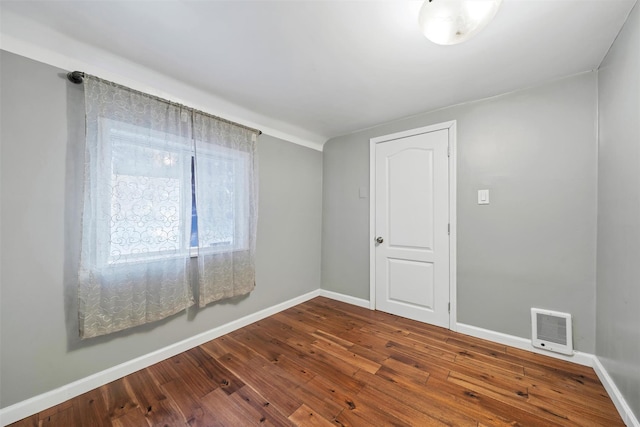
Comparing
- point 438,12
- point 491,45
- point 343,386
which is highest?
point 491,45

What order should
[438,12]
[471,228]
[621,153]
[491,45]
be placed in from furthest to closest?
[471,228] → [491,45] → [621,153] → [438,12]

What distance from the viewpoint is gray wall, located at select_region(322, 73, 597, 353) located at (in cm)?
187

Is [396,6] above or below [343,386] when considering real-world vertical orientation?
above

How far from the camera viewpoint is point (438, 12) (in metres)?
1.15

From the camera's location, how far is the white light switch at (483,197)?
2255 mm

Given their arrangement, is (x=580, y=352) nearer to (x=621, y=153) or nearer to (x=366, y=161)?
(x=621, y=153)

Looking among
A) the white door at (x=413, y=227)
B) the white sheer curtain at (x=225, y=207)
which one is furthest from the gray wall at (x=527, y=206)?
the white sheer curtain at (x=225, y=207)

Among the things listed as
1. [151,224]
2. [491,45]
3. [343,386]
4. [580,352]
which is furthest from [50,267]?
[580,352]

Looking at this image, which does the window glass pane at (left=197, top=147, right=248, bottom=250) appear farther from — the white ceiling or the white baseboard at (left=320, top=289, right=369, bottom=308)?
the white baseboard at (left=320, top=289, right=369, bottom=308)

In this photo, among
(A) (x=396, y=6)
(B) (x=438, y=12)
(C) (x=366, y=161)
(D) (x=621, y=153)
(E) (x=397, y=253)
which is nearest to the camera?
(B) (x=438, y=12)

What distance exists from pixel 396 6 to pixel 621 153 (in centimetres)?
162

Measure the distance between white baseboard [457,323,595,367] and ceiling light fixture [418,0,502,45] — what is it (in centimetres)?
242

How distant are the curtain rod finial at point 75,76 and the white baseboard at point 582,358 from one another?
3669 mm

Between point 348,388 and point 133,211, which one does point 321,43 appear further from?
point 348,388
